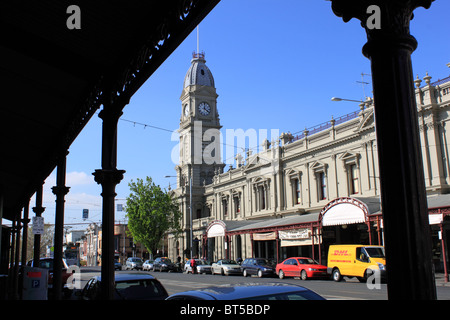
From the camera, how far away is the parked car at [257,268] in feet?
113

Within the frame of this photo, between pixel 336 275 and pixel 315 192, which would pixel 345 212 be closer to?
pixel 336 275

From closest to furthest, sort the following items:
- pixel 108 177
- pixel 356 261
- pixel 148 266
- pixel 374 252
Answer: pixel 108 177 → pixel 374 252 → pixel 356 261 → pixel 148 266

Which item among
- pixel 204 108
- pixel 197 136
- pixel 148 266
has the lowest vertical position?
pixel 148 266

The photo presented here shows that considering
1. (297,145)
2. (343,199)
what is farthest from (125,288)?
(297,145)

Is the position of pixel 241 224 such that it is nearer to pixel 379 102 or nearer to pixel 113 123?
pixel 113 123

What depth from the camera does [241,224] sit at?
48.4 metres

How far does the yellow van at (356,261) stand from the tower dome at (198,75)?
2086 inches

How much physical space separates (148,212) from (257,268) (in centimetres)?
2878

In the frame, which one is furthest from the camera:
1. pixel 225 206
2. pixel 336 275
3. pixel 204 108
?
pixel 204 108

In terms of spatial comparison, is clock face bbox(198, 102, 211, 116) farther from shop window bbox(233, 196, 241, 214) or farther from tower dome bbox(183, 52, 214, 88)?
shop window bbox(233, 196, 241, 214)

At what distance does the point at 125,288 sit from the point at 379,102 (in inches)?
314

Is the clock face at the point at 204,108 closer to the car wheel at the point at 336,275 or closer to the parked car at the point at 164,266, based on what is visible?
the parked car at the point at 164,266

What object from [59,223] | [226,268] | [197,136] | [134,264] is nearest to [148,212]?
[134,264]

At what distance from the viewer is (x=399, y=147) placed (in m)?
3.06
